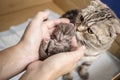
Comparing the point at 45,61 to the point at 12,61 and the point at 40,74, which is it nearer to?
the point at 40,74

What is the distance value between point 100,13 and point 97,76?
38 cm

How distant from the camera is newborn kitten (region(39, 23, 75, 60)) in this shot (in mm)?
831

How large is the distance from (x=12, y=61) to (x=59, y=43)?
21 cm

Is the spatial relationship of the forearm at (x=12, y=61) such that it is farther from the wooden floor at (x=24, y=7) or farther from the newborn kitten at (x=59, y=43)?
the wooden floor at (x=24, y=7)

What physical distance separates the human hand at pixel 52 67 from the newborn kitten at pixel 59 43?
3cm

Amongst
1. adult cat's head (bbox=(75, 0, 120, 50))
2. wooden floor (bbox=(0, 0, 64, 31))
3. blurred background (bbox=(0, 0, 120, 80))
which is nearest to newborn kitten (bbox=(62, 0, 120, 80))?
adult cat's head (bbox=(75, 0, 120, 50))

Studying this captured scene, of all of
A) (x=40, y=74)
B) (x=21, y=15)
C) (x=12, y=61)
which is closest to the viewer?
(x=40, y=74)

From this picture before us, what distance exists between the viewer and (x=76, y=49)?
0.86 meters

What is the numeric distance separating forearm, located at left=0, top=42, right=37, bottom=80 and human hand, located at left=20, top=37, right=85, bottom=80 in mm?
88

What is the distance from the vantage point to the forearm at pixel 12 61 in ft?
2.90

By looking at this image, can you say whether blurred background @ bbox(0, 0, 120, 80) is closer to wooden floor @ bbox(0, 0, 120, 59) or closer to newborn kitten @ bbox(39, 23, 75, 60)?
wooden floor @ bbox(0, 0, 120, 59)

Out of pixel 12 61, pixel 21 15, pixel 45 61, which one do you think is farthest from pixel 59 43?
pixel 21 15

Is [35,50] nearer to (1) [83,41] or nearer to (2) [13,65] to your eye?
(2) [13,65]

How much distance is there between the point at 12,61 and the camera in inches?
35.4
